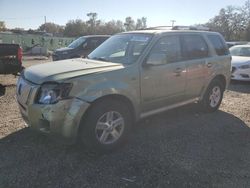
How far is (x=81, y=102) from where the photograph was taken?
160 inches

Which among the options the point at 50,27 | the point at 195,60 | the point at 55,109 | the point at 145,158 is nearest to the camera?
the point at 55,109

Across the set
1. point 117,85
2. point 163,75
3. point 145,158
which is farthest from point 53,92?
Answer: point 163,75

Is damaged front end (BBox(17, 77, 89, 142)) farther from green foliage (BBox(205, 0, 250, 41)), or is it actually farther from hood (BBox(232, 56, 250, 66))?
green foliage (BBox(205, 0, 250, 41))

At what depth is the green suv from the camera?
407cm

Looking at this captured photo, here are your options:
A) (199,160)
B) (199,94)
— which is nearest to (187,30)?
(199,94)

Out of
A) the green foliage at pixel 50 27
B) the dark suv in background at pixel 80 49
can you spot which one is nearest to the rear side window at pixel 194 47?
the dark suv in background at pixel 80 49

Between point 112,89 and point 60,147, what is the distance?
124 centimetres

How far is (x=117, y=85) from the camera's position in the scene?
445 centimetres

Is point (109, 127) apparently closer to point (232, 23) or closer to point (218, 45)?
point (218, 45)

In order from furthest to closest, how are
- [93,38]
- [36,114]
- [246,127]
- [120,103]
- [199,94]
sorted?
1. [93,38]
2. [199,94]
3. [246,127]
4. [120,103]
5. [36,114]

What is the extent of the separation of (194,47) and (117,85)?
2.32 meters

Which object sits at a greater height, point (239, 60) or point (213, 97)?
point (239, 60)

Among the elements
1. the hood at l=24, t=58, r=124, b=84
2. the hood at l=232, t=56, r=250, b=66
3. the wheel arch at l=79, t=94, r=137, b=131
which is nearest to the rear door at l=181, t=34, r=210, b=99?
the wheel arch at l=79, t=94, r=137, b=131

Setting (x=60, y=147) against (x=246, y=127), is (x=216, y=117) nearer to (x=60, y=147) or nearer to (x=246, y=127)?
(x=246, y=127)
